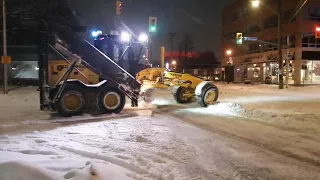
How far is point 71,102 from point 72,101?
5cm

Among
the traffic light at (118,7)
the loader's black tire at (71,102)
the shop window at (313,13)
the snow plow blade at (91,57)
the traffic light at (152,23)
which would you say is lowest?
the loader's black tire at (71,102)

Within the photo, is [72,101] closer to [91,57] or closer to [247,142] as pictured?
[91,57]

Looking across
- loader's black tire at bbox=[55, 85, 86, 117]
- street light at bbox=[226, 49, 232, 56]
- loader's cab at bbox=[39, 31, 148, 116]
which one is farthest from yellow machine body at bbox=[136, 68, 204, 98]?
street light at bbox=[226, 49, 232, 56]

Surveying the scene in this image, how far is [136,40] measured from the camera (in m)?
18.3

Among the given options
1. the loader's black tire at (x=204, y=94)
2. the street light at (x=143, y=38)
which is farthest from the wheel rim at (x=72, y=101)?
the loader's black tire at (x=204, y=94)

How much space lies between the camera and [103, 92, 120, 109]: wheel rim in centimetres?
1499

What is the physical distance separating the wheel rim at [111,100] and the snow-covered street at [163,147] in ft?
1.67

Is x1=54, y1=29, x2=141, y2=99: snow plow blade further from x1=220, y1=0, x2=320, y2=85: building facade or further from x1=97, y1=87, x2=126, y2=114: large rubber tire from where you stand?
x1=220, y1=0, x2=320, y2=85: building facade

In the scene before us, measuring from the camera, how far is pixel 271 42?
57.2 m

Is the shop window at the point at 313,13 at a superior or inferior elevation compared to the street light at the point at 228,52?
superior

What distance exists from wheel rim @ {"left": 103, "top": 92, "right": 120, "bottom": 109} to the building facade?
24.9 m

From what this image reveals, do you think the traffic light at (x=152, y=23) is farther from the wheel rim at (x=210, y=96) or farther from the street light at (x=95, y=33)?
the wheel rim at (x=210, y=96)

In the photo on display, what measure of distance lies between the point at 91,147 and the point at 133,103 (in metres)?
7.72

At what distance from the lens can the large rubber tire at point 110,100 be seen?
585 inches
